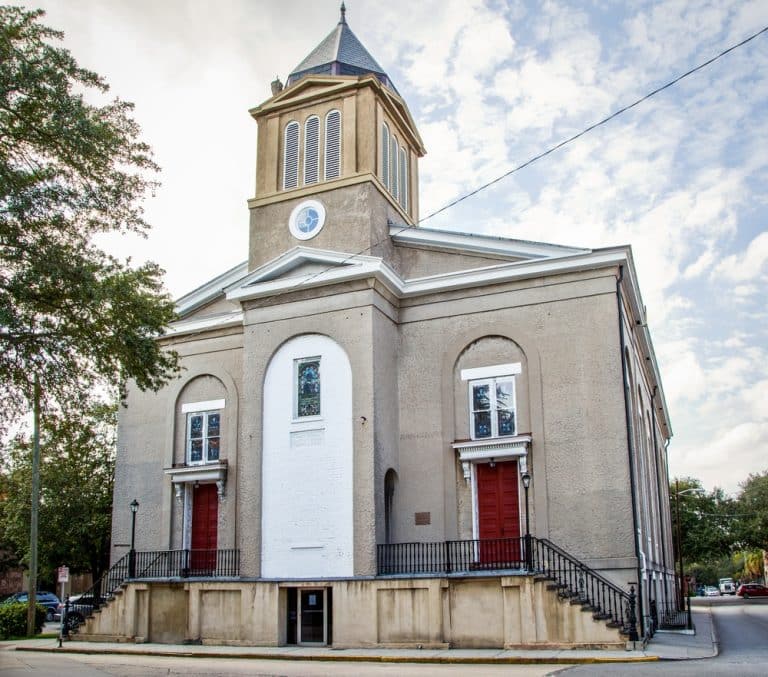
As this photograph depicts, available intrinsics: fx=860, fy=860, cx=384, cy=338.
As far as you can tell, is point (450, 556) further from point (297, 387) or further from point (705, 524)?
point (705, 524)

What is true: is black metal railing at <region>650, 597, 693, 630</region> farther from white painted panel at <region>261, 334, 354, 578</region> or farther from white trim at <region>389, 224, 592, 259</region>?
white trim at <region>389, 224, 592, 259</region>

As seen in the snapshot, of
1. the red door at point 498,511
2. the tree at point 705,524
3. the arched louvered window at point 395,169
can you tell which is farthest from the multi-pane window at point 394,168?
the tree at point 705,524

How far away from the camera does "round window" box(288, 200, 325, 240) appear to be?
26703 mm

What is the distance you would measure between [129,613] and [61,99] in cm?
1477

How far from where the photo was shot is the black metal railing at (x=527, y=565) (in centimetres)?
2014

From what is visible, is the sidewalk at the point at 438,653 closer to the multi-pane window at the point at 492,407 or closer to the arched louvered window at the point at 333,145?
the multi-pane window at the point at 492,407

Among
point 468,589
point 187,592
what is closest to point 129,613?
point 187,592

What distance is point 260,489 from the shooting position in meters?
24.3

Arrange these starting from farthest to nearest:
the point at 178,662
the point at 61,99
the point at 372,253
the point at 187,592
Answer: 1. the point at 372,253
2. the point at 187,592
3. the point at 178,662
4. the point at 61,99

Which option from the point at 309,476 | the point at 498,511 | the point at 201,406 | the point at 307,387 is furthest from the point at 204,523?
the point at 498,511

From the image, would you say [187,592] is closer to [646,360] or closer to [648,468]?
[648,468]

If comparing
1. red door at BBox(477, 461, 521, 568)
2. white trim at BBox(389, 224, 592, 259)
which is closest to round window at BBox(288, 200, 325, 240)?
white trim at BBox(389, 224, 592, 259)

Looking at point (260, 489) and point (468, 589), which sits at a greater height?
point (260, 489)

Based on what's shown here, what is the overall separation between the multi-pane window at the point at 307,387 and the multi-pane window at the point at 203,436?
4493mm
